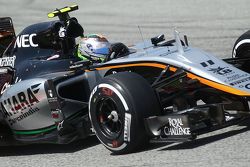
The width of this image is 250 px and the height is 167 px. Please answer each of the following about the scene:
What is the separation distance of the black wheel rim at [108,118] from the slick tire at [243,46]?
230 centimetres

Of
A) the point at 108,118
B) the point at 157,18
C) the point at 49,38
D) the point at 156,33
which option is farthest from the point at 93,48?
the point at 157,18

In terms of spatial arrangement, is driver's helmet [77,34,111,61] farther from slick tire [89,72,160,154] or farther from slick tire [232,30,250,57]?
slick tire [232,30,250,57]

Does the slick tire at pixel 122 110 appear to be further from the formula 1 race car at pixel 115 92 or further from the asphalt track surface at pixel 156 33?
the asphalt track surface at pixel 156 33

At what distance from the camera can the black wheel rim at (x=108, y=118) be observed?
7039 mm

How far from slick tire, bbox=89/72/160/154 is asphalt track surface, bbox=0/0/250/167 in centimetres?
16

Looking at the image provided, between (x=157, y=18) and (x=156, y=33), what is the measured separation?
5.34 ft

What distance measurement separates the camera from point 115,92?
690 cm

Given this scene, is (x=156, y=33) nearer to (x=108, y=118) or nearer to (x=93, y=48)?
(x=93, y=48)

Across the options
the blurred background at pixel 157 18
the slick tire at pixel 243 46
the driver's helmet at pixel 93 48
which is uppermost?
Result: the driver's helmet at pixel 93 48

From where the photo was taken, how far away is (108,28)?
16.0 meters

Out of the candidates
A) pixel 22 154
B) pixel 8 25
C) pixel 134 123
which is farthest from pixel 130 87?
pixel 8 25

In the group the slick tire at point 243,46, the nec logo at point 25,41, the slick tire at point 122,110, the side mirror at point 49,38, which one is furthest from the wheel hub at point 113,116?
the slick tire at point 243,46

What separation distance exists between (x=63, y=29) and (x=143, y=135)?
7.41 ft

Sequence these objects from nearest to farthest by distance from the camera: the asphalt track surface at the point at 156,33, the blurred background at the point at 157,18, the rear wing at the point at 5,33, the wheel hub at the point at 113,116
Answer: the asphalt track surface at the point at 156,33 → the wheel hub at the point at 113,116 → the rear wing at the point at 5,33 → the blurred background at the point at 157,18
